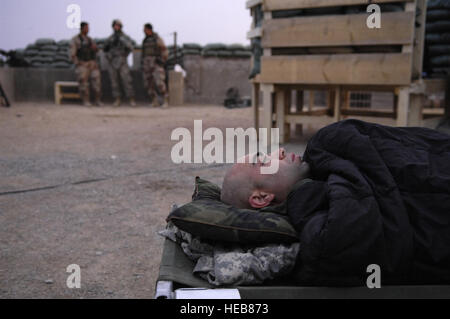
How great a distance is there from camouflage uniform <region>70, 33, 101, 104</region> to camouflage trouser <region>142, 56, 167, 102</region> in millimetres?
1329

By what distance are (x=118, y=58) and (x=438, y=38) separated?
910 centimetres

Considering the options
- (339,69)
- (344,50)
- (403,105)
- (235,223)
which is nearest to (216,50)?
(344,50)

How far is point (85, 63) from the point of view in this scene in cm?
1245

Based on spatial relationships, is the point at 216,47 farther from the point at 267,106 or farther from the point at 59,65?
the point at 267,106

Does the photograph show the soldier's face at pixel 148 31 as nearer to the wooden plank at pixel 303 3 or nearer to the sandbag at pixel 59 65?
the sandbag at pixel 59 65

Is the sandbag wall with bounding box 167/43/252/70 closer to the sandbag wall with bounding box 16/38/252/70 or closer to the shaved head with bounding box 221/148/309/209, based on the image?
the sandbag wall with bounding box 16/38/252/70

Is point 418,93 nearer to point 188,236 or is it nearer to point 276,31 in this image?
point 276,31

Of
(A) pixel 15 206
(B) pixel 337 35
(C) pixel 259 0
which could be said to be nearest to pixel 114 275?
(A) pixel 15 206

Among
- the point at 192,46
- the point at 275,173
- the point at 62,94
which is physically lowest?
the point at 62,94

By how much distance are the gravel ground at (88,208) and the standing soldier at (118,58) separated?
21.0 ft

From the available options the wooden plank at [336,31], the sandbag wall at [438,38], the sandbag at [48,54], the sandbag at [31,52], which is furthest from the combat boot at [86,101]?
the sandbag wall at [438,38]

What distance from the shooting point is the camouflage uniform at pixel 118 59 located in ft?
40.6

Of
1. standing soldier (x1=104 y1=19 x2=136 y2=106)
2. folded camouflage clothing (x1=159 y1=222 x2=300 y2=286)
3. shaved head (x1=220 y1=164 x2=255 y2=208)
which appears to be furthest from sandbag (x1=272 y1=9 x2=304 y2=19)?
standing soldier (x1=104 y1=19 x2=136 y2=106)
